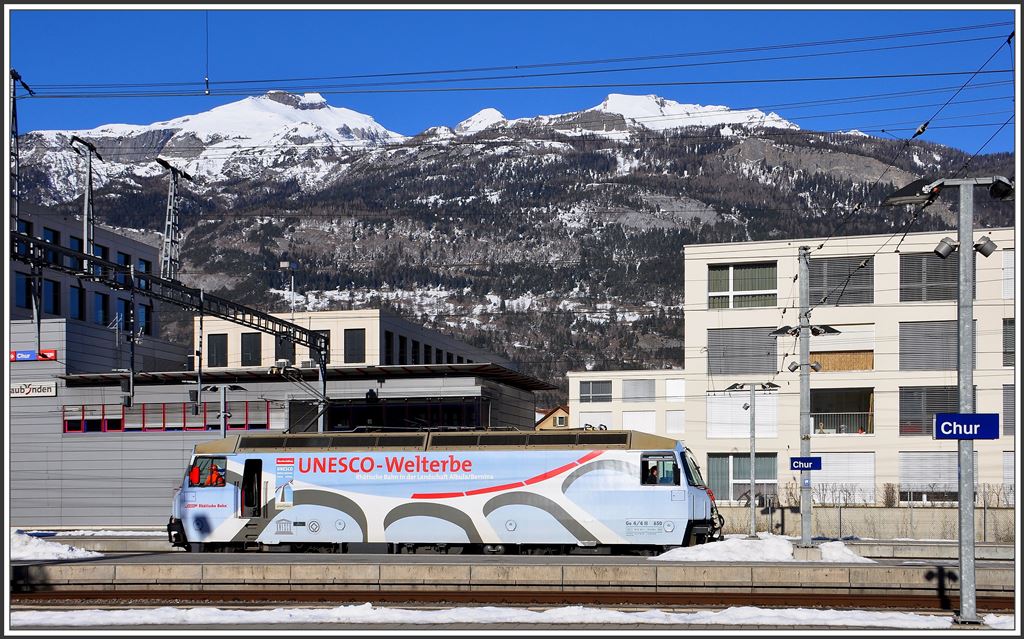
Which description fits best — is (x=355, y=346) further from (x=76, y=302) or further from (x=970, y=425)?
(x=970, y=425)

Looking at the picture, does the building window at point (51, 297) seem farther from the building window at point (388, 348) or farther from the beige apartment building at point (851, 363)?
the beige apartment building at point (851, 363)

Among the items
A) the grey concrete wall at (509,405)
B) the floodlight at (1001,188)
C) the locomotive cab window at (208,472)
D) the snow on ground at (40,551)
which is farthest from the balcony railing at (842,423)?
the floodlight at (1001,188)

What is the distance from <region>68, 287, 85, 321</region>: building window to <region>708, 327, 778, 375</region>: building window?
44234mm

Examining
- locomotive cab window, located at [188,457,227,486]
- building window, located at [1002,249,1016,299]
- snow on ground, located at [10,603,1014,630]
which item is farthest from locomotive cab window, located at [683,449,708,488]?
building window, located at [1002,249,1016,299]

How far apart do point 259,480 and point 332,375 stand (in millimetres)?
24803

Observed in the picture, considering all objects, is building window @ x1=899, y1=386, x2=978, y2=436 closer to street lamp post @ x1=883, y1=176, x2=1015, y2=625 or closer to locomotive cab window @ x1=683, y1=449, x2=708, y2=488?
locomotive cab window @ x1=683, y1=449, x2=708, y2=488

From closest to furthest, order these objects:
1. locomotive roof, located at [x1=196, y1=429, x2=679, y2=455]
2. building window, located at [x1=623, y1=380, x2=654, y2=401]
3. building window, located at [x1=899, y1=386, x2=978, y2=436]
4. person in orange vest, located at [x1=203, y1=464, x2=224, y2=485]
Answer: locomotive roof, located at [x1=196, y1=429, x2=679, y2=455] < person in orange vest, located at [x1=203, y1=464, x2=224, y2=485] < building window, located at [x1=899, y1=386, x2=978, y2=436] < building window, located at [x1=623, y1=380, x2=654, y2=401]

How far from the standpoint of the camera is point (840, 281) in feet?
204

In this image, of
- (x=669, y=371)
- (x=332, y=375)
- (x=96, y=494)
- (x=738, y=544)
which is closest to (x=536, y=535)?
(x=738, y=544)

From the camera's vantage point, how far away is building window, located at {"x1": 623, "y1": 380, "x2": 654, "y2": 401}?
103 metres

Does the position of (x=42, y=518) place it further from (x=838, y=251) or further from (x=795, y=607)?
(x=795, y=607)

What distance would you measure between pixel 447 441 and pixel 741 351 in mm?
30189

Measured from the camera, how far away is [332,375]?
63281 millimetres

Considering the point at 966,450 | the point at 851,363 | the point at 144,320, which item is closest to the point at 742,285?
the point at 851,363
